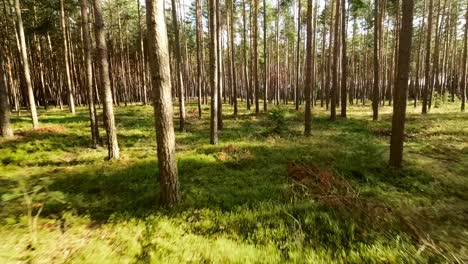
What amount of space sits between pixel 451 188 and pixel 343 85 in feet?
39.1

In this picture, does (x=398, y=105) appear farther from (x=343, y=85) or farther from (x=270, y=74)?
(x=270, y=74)

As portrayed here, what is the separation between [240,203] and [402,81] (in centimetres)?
681

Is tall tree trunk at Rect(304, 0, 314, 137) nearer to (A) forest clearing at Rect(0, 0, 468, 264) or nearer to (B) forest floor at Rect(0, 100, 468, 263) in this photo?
(A) forest clearing at Rect(0, 0, 468, 264)

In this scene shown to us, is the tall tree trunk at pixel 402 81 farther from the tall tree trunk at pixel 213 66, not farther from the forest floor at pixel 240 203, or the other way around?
the tall tree trunk at pixel 213 66

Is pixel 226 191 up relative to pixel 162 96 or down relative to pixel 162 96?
down

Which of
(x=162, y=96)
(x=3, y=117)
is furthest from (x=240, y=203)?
(x=3, y=117)

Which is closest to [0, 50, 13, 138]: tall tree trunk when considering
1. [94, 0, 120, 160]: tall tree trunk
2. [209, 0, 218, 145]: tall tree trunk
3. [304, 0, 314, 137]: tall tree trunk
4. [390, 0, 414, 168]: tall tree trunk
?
[94, 0, 120, 160]: tall tree trunk

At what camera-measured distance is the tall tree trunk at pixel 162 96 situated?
5.82 meters

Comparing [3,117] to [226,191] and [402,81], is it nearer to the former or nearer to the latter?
[226,191]

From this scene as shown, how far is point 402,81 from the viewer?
896 centimetres

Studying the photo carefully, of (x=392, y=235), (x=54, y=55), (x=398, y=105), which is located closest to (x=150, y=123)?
(x=398, y=105)

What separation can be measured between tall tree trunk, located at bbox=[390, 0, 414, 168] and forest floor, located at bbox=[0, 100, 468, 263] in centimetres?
76

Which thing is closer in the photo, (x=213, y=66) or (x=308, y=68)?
(x=213, y=66)

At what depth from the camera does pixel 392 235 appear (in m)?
5.28
